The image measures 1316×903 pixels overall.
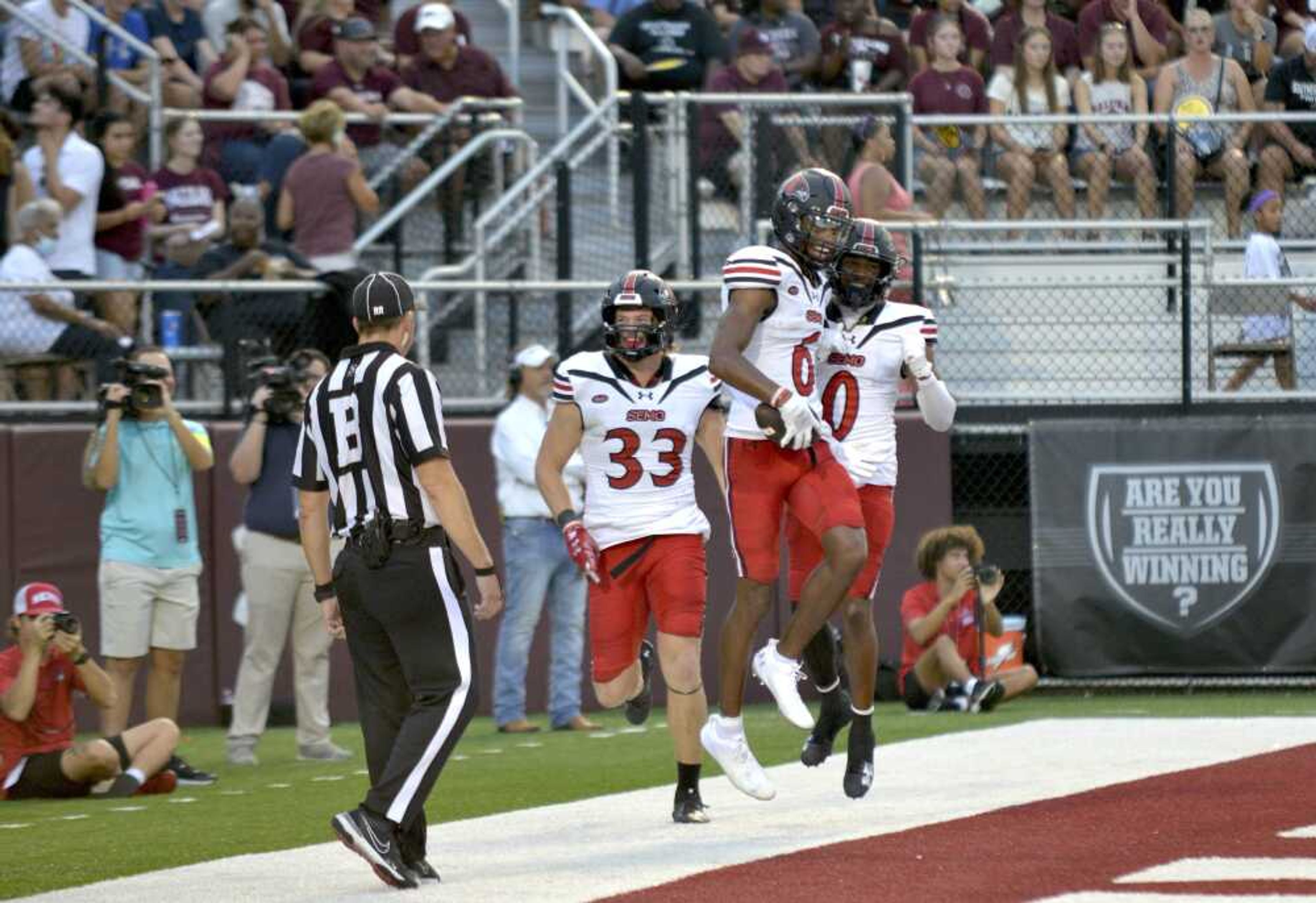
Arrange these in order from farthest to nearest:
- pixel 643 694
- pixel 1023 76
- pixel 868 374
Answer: pixel 1023 76, pixel 868 374, pixel 643 694

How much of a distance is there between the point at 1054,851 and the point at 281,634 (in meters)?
5.37

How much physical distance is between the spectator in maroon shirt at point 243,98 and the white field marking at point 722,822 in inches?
260

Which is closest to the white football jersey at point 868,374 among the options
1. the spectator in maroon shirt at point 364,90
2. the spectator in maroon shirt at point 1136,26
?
the spectator in maroon shirt at point 364,90

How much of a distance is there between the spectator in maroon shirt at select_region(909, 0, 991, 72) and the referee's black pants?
10.6m

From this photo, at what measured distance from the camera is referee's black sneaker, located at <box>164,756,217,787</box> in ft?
36.1

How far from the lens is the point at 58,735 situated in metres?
10.6

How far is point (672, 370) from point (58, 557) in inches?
246

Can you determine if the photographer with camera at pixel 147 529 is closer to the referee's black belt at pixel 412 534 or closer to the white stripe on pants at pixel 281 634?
the white stripe on pants at pixel 281 634

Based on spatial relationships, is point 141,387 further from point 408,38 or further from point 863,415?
point 408,38

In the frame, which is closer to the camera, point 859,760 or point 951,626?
point 859,760

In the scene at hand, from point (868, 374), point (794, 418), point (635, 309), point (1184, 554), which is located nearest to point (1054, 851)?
point (794, 418)

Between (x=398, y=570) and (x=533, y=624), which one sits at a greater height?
(x=398, y=570)

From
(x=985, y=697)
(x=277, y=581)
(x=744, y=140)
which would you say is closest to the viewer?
(x=277, y=581)

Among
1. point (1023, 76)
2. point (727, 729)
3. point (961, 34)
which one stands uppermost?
point (961, 34)
